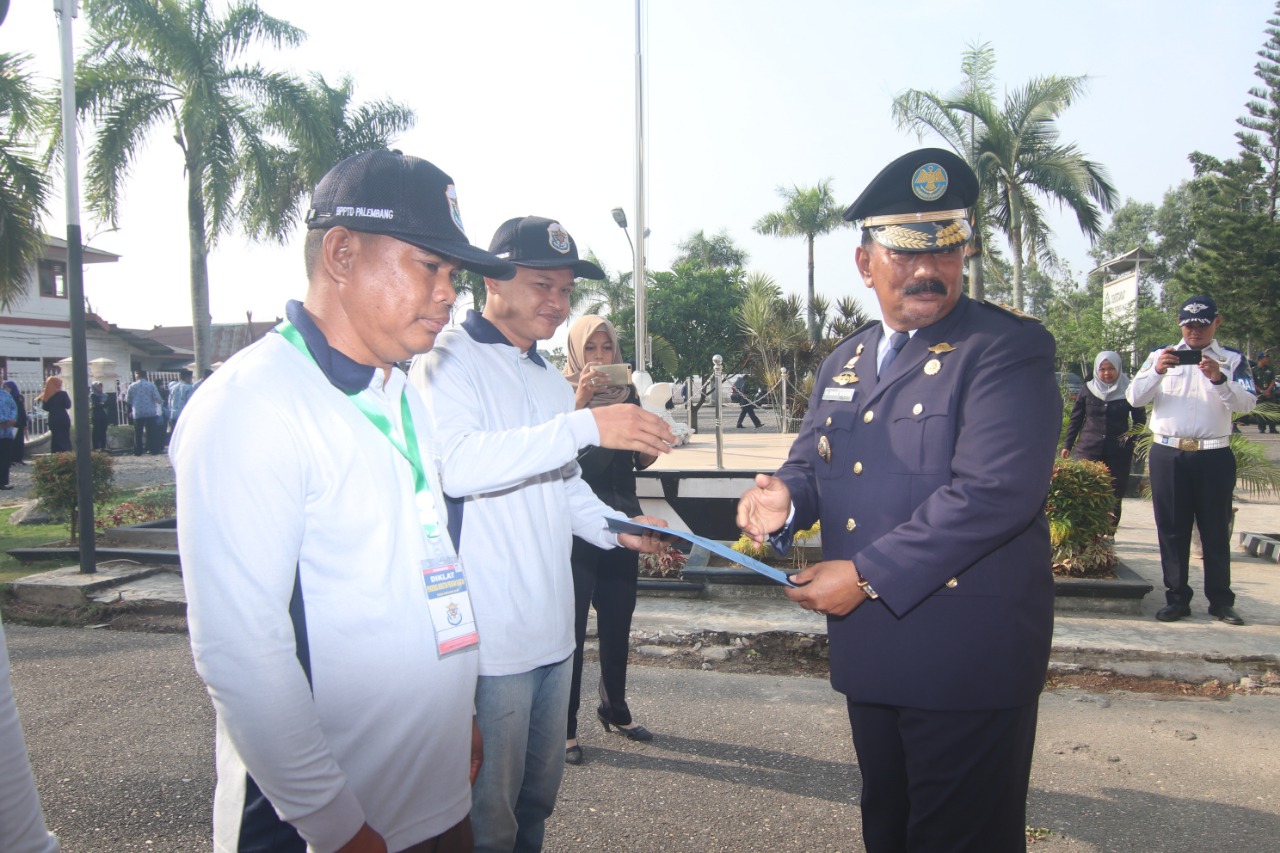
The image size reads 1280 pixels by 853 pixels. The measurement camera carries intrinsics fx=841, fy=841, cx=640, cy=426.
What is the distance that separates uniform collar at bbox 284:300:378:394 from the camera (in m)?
1.59

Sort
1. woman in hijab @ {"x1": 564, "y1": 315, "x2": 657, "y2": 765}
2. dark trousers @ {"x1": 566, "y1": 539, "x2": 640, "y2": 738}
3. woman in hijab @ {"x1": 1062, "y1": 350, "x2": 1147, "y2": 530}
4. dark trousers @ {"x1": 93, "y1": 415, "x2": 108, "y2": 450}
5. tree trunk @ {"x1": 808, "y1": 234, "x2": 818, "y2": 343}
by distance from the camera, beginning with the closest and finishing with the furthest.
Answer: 1. woman in hijab @ {"x1": 564, "y1": 315, "x2": 657, "y2": 765}
2. dark trousers @ {"x1": 566, "y1": 539, "x2": 640, "y2": 738}
3. woman in hijab @ {"x1": 1062, "y1": 350, "x2": 1147, "y2": 530}
4. dark trousers @ {"x1": 93, "y1": 415, "x2": 108, "y2": 450}
5. tree trunk @ {"x1": 808, "y1": 234, "x2": 818, "y2": 343}

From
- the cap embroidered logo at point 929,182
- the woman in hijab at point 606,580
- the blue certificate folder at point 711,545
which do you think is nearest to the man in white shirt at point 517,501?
the blue certificate folder at point 711,545

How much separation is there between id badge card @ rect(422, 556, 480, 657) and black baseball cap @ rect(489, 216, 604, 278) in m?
1.27

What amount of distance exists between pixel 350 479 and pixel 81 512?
6835 millimetres

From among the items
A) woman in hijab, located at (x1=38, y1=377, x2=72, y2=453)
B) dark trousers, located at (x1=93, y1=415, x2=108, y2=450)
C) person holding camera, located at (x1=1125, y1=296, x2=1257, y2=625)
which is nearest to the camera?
person holding camera, located at (x1=1125, y1=296, x2=1257, y2=625)

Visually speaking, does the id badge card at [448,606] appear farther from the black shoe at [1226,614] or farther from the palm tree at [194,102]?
the palm tree at [194,102]

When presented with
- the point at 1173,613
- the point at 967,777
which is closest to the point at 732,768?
the point at 967,777

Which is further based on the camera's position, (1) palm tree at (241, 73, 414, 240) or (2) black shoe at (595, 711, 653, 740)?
(1) palm tree at (241, 73, 414, 240)

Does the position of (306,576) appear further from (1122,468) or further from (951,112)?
(951,112)

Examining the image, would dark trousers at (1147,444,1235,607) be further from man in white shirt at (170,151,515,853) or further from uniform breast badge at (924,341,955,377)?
man in white shirt at (170,151,515,853)

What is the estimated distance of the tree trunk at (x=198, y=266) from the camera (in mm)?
19312

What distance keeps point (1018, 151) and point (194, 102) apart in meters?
19.0

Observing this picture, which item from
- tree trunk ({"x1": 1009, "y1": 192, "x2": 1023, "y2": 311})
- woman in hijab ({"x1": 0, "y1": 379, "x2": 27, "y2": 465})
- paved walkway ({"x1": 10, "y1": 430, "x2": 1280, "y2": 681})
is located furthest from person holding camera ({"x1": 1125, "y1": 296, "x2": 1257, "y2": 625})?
woman in hijab ({"x1": 0, "y1": 379, "x2": 27, "y2": 465})

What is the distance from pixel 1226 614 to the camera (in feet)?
18.8
